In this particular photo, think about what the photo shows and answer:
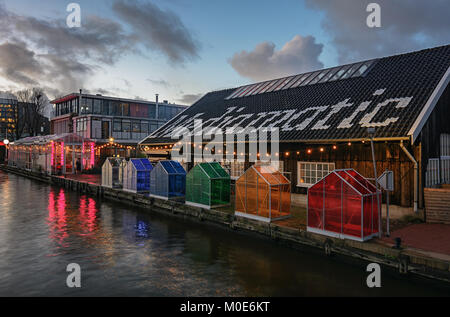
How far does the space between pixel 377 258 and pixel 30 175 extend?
49.2 m

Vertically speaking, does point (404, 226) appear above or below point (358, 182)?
below

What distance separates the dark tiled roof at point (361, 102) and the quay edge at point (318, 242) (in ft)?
19.1

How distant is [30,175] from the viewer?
46.1 metres

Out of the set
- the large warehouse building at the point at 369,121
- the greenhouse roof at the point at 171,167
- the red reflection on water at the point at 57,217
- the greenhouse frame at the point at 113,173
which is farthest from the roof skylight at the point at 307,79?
the red reflection on water at the point at 57,217

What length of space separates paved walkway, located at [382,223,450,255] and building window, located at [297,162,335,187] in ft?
17.7

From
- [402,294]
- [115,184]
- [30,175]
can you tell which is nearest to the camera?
[402,294]

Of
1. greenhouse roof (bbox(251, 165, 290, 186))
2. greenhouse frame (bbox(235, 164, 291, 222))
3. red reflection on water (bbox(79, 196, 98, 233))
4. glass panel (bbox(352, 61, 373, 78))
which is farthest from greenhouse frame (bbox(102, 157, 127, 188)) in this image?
glass panel (bbox(352, 61, 373, 78))

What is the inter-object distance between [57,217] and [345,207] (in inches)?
702

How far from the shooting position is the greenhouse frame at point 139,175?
25.2 meters

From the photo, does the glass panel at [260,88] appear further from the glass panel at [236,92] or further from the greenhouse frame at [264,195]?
the greenhouse frame at [264,195]

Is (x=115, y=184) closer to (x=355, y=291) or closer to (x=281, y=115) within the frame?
(x=281, y=115)

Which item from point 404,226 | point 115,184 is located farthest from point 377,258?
point 115,184

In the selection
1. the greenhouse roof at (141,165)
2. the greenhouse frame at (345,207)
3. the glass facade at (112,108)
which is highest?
the glass facade at (112,108)
